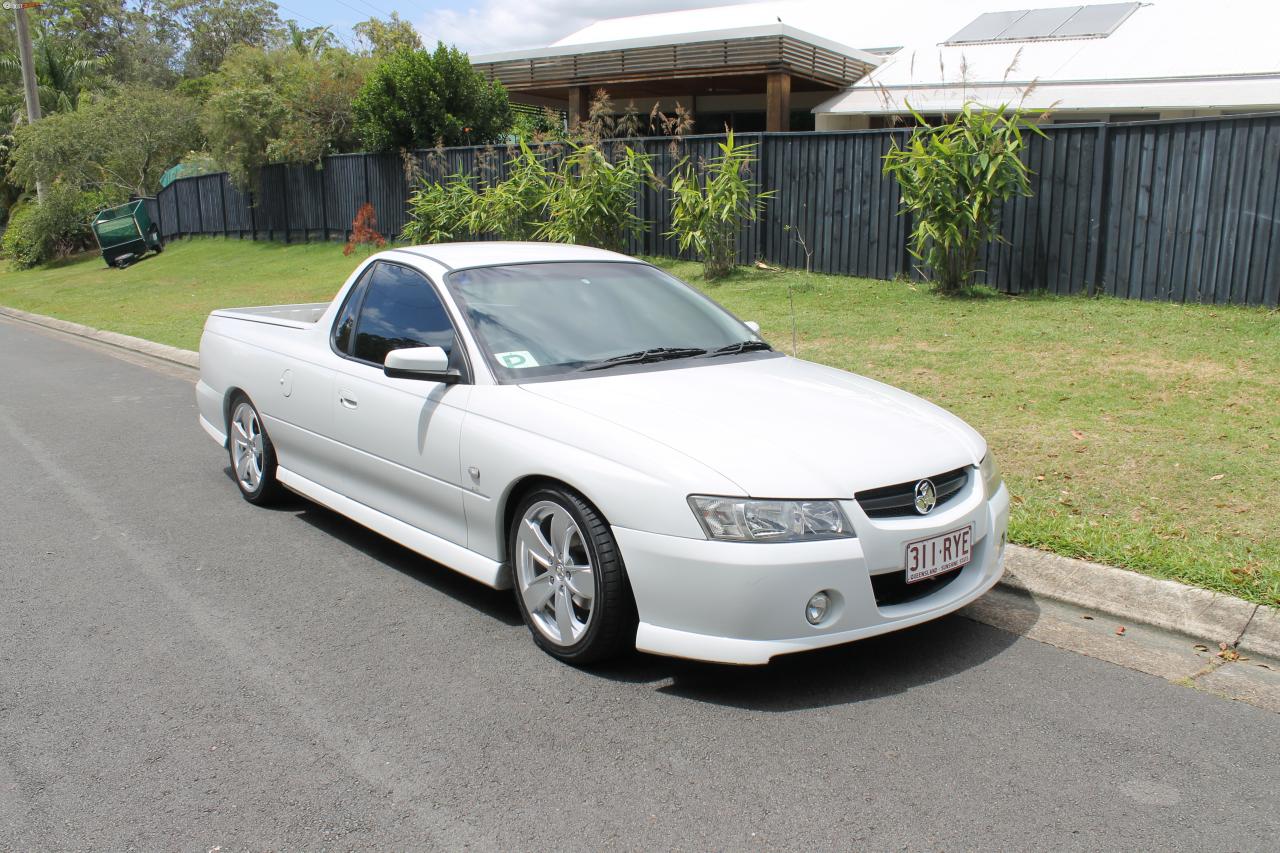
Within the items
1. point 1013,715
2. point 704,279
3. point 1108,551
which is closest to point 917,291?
point 704,279

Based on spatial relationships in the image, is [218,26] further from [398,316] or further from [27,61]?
[398,316]

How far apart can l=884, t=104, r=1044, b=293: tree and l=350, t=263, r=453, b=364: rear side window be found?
287 inches

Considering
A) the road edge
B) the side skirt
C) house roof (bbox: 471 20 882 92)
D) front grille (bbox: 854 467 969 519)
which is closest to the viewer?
front grille (bbox: 854 467 969 519)

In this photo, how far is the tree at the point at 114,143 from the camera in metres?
31.6

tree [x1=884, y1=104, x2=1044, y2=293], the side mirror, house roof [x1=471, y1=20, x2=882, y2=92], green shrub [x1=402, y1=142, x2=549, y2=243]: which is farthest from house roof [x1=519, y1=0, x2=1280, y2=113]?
the side mirror

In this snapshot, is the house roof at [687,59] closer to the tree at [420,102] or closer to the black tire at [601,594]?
the tree at [420,102]

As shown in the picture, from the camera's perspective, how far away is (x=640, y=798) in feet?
10.5

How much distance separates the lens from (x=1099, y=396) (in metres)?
7.56

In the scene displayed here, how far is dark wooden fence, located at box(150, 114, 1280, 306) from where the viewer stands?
10188mm

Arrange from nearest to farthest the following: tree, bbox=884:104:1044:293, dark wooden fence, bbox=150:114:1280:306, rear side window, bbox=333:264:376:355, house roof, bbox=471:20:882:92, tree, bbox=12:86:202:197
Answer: rear side window, bbox=333:264:376:355 < dark wooden fence, bbox=150:114:1280:306 < tree, bbox=884:104:1044:293 < house roof, bbox=471:20:882:92 < tree, bbox=12:86:202:197

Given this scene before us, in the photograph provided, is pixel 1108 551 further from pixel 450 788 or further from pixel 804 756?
pixel 450 788

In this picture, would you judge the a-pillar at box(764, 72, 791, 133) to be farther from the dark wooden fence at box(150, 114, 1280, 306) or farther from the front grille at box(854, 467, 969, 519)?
the front grille at box(854, 467, 969, 519)

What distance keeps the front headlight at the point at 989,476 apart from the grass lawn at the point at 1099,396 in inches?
32.9

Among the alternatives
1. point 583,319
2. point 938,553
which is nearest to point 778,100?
point 583,319
